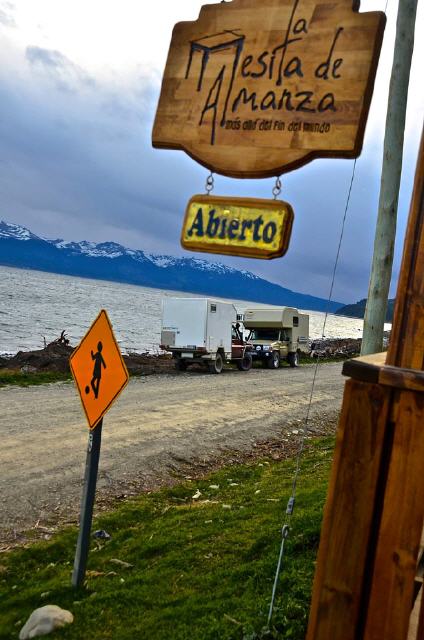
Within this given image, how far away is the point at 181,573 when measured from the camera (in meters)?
5.13

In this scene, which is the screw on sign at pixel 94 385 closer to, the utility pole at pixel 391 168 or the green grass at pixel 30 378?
the utility pole at pixel 391 168

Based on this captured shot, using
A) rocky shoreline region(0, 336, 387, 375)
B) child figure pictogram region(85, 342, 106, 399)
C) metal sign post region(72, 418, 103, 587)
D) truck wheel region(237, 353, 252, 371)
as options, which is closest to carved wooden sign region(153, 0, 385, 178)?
child figure pictogram region(85, 342, 106, 399)

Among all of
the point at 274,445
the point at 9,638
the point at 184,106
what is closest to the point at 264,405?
the point at 274,445

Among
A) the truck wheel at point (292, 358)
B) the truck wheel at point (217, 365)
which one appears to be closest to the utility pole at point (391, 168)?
the truck wheel at point (217, 365)

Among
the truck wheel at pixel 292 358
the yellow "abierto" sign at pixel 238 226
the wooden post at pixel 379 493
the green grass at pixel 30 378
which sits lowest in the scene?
the green grass at pixel 30 378

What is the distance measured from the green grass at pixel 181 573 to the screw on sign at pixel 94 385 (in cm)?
50

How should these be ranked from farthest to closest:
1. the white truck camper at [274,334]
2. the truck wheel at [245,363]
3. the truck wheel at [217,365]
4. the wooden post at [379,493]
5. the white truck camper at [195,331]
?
1. the white truck camper at [274,334]
2. the truck wheel at [245,363]
3. the truck wheel at [217,365]
4. the white truck camper at [195,331]
5. the wooden post at [379,493]

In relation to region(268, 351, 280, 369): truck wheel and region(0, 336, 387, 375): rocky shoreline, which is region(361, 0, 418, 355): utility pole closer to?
region(0, 336, 387, 375): rocky shoreline

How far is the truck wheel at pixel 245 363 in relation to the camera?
88.9 ft

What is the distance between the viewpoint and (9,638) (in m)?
4.37

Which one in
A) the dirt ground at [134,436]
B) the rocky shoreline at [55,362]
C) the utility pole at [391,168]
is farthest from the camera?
the rocky shoreline at [55,362]

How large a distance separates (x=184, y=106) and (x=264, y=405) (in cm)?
1348

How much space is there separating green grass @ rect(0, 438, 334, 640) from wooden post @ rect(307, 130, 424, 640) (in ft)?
4.82

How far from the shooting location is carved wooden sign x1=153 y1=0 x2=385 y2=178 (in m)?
3.11
